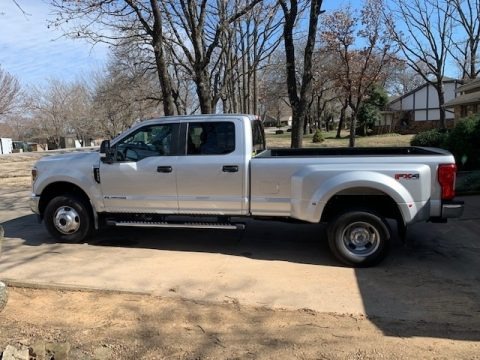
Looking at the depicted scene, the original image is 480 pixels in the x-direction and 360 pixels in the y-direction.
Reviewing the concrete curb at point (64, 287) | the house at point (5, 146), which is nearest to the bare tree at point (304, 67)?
the concrete curb at point (64, 287)

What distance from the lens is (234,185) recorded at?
274 inches

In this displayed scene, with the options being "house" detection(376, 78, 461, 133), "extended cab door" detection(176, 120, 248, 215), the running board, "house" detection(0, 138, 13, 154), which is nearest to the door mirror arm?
the running board

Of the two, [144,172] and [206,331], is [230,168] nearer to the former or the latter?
[144,172]

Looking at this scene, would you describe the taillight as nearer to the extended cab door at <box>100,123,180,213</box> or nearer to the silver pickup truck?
the silver pickup truck

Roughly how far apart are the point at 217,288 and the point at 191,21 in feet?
37.9

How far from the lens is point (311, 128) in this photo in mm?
67188

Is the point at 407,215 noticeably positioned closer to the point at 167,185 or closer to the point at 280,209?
the point at 280,209

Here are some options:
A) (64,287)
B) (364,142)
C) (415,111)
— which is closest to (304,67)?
(64,287)

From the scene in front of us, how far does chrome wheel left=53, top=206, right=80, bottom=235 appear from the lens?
7711 millimetres

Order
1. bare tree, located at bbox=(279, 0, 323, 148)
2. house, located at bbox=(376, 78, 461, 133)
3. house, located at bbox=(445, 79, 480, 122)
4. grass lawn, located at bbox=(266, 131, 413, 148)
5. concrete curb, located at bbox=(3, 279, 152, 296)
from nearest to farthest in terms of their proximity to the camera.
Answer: concrete curb, located at bbox=(3, 279, 152, 296)
bare tree, located at bbox=(279, 0, 323, 148)
house, located at bbox=(445, 79, 480, 122)
grass lawn, located at bbox=(266, 131, 413, 148)
house, located at bbox=(376, 78, 461, 133)

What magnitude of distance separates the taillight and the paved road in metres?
0.95

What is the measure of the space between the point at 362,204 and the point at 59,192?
15.2 ft

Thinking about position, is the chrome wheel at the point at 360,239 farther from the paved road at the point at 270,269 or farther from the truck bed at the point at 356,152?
the truck bed at the point at 356,152

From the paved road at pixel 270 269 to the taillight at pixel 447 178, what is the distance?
949 millimetres
